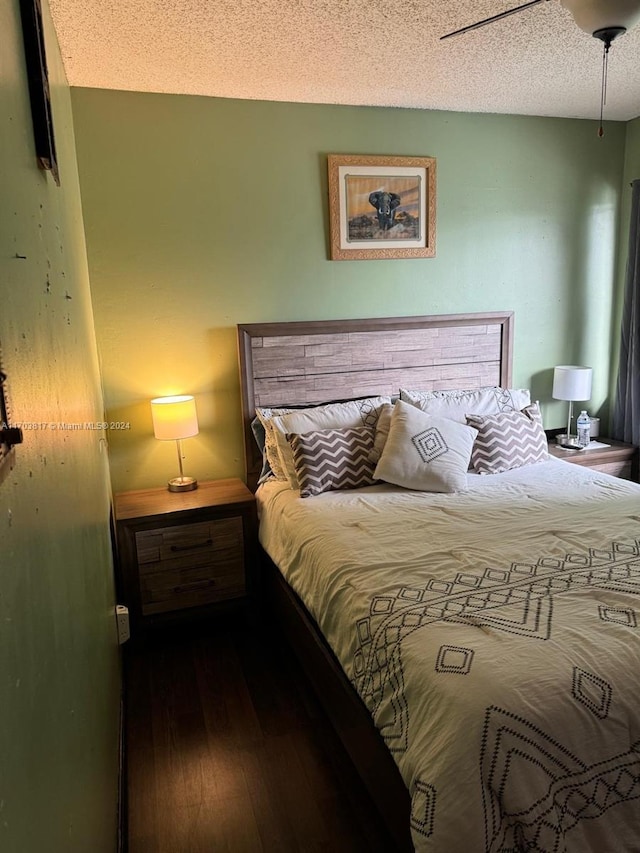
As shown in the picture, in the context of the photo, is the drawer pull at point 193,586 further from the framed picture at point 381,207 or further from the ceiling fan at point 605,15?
the ceiling fan at point 605,15

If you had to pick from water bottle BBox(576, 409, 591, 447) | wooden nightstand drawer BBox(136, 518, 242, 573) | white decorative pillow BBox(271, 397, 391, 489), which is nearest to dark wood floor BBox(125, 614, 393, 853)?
wooden nightstand drawer BBox(136, 518, 242, 573)

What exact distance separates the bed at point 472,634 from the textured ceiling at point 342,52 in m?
1.22

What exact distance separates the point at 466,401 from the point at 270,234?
4.71 feet

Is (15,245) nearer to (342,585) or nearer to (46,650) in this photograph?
(46,650)

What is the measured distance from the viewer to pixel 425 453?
112 inches

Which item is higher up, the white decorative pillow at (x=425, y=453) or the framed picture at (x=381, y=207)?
the framed picture at (x=381, y=207)

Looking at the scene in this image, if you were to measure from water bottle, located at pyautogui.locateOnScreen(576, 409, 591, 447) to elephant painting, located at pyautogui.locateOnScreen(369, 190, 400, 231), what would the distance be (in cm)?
175

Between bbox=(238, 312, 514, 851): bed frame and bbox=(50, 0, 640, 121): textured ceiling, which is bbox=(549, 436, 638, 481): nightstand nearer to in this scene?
bbox=(238, 312, 514, 851): bed frame

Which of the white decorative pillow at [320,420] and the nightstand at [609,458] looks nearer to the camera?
the white decorative pillow at [320,420]

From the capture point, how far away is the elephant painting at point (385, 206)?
11.1 ft

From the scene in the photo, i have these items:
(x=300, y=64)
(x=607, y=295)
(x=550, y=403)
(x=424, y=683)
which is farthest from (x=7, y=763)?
(x=607, y=295)

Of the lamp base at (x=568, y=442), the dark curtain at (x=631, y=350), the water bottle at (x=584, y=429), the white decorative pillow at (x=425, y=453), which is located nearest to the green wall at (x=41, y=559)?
the white decorative pillow at (x=425, y=453)

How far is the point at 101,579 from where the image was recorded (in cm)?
187

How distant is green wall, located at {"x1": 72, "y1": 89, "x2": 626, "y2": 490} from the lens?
3.00 m
